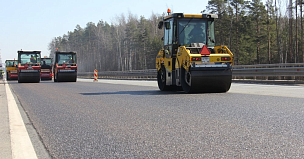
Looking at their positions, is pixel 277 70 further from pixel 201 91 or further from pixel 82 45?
pixel 82 45

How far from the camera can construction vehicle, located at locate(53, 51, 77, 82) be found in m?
30.4

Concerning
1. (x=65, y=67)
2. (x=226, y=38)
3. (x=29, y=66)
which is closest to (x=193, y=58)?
(x=65, y=67)

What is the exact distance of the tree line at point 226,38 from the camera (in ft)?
167

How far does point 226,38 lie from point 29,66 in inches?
1424

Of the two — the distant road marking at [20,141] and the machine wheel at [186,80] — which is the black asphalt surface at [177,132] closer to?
the distant road marking at [20,141]

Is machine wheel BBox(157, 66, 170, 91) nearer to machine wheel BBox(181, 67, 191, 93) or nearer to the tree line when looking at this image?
machine wheel BBox(181, 67, 191, 93)

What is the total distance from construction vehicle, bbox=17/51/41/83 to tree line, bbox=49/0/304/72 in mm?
24172

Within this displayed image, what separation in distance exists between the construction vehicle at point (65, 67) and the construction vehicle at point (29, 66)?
1503mm

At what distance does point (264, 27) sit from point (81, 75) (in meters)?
30.9

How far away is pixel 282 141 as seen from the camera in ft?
14.4

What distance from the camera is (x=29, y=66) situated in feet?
98.4

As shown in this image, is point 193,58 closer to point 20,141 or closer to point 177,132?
point 177,132

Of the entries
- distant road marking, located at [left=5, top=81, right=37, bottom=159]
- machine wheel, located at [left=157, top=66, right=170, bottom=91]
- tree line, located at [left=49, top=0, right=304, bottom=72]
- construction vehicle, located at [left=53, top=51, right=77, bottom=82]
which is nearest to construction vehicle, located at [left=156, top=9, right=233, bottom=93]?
machine wheel, located at [left=157, top=66, right=170, bottom=91]

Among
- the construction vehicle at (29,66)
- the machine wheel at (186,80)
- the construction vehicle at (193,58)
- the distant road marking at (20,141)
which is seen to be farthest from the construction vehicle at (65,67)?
the distant road marking at (20,141)
